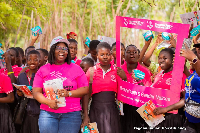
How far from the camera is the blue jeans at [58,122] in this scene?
3741 mm

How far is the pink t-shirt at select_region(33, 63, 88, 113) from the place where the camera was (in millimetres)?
3861

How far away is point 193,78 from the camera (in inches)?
139

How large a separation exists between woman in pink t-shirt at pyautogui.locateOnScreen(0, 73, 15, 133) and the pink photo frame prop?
5.90 ft

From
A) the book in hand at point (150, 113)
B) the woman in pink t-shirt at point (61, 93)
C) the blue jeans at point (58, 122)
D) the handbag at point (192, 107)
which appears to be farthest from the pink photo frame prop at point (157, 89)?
the blue jeans at point (58, 122)

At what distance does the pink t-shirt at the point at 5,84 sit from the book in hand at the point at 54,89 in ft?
3.63

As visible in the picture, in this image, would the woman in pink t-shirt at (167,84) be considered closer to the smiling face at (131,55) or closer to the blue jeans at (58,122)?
the smiling face at (131,55)

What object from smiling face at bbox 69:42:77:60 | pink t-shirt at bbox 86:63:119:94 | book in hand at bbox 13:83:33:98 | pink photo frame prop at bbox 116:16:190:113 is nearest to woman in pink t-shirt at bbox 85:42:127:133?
pink t-shirt at bbox 86:63:119:94

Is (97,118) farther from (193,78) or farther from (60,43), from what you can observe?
(193,78)

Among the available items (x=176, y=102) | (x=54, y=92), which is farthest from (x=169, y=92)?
(x=54, y=92)

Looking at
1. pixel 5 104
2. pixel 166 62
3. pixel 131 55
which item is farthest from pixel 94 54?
pixel 5 104

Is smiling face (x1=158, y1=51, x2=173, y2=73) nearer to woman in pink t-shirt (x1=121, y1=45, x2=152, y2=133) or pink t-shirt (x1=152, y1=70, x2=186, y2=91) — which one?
pink t-shirt (x1=152, y1=70, x2=186, y2=91)

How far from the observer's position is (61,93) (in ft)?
12.3

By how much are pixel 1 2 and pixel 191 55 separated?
7165 millimetres

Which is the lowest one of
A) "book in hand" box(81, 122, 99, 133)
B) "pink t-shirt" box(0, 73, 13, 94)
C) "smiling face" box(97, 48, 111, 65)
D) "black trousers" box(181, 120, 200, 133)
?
"book in hand" box(81, 122, 99, 133)
